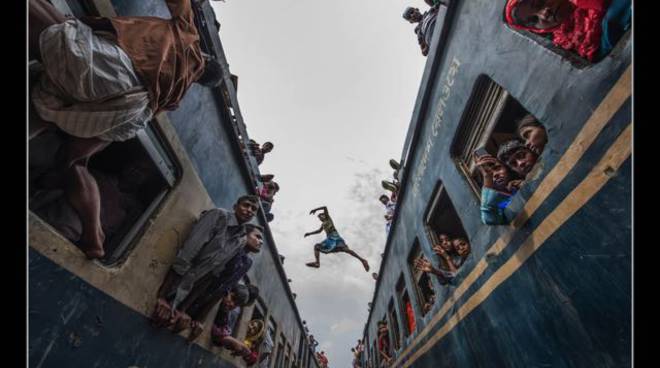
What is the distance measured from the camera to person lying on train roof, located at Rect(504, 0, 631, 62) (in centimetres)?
183

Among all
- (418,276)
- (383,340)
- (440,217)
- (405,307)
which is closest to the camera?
(440,217)

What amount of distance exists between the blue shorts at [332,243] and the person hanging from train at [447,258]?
13.9 feet

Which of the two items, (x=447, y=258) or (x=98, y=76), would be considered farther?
(x=447, y=258)

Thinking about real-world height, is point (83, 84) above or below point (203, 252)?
below

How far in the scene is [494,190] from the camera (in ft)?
10.0

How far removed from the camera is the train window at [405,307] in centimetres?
769

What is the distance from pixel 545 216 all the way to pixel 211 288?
4.28 m

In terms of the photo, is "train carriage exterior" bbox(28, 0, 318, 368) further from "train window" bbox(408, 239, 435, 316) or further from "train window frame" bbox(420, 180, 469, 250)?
"train window" bbox(408, 239, 435, 316)

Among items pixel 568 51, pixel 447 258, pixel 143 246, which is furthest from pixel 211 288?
pixel 568 51

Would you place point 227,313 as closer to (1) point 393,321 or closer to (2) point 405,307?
(2) point 405,307

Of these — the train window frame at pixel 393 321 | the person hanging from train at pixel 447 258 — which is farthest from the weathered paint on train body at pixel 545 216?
the train window frame at pixel 393 321

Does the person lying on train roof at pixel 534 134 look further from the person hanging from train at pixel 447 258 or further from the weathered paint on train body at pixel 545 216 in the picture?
the person hanging from train at pixel 447 258

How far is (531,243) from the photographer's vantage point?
266 cm

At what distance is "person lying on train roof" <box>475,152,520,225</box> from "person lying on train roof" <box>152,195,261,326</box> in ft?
10.3
